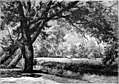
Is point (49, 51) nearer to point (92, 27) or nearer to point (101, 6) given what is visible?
point (92, 27)

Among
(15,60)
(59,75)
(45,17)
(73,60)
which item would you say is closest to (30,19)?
(45,17)

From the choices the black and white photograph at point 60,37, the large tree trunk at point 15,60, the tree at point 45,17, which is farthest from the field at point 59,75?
the large tree trunk at point 15,60

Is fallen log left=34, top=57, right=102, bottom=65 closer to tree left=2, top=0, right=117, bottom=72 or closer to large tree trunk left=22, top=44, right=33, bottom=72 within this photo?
large tree trunk left=22, top=44, right=33, bottom=72

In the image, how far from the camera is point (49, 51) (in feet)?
40.3

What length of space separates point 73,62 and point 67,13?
263 cm

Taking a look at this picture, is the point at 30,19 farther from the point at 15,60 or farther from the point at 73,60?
the point at 73,60

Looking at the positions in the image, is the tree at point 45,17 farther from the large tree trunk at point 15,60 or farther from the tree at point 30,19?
the large tree trunk at point 15,60

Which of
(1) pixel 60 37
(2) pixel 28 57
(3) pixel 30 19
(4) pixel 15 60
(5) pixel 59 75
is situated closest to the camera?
(5) pixel 59 75

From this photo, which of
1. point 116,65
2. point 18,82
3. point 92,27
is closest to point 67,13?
point 92,27

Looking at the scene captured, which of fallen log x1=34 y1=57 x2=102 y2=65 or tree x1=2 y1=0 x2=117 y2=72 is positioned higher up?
tree x1=2 y1=0 x2=117 y2=72

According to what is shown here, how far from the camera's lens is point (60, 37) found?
12.7 meters

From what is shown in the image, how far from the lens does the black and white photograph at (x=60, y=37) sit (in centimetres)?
1102

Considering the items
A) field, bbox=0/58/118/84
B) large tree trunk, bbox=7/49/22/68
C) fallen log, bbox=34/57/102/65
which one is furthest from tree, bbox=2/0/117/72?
large tree trunk, bbox=7/49/22/68

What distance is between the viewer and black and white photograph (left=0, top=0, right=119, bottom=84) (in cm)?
1102
